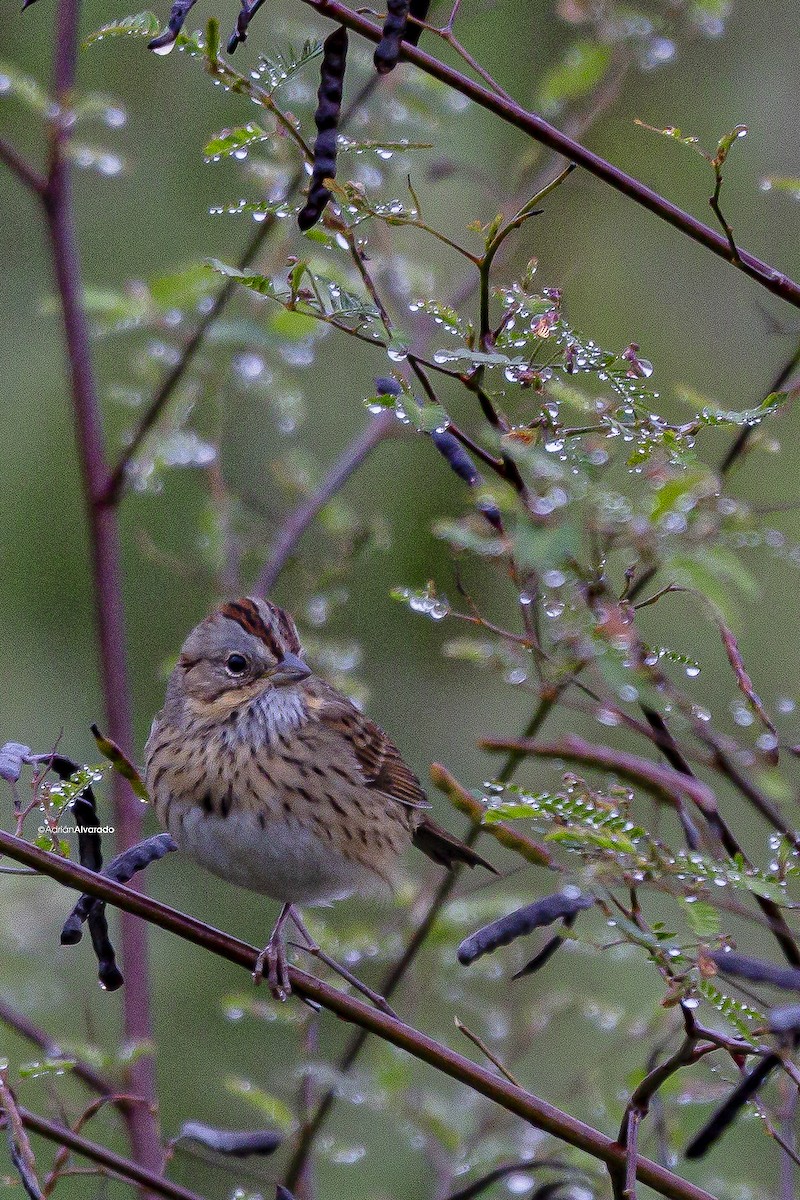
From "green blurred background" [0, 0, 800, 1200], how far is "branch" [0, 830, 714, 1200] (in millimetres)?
2960

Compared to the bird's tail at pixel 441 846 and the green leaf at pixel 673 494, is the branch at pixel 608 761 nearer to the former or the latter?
the green leaf at pixel 673 494

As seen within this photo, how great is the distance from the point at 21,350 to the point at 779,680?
11.3 feet

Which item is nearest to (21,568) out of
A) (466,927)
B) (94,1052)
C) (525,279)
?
(466,927)

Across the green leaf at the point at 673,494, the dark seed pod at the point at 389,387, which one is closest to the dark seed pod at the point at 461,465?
the dark seed pod at the point at 389,387

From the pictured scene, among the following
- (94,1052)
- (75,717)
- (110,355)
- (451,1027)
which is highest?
(110,355)

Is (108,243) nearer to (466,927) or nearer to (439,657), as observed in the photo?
(439,657)

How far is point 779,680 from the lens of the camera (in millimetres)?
6004

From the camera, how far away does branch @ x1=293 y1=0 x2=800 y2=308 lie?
1809 mm

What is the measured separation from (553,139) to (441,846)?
198cm

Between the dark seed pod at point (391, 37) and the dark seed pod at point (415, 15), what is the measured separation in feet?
0.12

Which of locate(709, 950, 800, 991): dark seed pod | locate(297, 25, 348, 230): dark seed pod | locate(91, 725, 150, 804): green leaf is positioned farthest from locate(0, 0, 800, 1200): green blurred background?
locate(709, 950, 800, 991): dark seed pod

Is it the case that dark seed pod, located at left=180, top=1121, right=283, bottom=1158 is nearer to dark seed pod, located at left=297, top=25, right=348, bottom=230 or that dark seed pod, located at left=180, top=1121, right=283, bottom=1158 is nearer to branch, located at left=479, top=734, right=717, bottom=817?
branch, located at left=479, top=734, right=717, bottom=817

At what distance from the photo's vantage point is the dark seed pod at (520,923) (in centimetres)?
199

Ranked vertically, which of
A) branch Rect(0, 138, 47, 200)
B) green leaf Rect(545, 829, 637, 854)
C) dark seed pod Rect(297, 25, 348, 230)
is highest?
branch Rect(0, 138, 47, 200)
